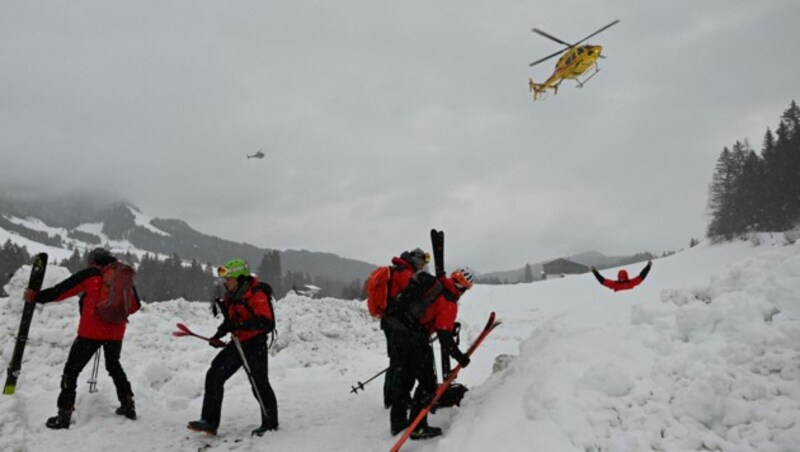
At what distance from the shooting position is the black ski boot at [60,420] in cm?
619

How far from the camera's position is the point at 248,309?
6.73 m

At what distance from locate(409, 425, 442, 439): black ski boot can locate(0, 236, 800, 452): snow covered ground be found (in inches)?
3.5

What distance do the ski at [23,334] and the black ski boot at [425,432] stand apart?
5.07 metres

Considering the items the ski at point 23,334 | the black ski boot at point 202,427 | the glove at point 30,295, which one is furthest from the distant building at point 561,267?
the glove at point 30,295

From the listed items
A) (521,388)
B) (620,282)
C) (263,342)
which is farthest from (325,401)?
(620,282)

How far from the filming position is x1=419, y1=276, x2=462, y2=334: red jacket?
6.00 metres

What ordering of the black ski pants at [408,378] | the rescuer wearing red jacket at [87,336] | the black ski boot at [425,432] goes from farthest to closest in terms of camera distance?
the rescuer wearing red jacket at [87,336] < the black ski pants at [408,378] < the black ski boot at [425,432]

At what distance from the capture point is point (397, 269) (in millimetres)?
6570

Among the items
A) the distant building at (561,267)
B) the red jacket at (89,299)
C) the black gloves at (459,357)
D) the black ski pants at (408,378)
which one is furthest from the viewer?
the distant building at (561,267)

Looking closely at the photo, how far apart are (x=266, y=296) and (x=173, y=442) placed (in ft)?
7.08

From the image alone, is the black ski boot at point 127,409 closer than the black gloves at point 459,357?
No

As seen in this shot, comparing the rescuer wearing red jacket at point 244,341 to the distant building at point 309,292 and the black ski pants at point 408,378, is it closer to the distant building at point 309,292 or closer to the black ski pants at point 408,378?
the black ski pants at point 408,378

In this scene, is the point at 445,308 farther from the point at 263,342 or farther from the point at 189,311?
the point at 189,311

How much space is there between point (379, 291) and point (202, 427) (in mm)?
2897
